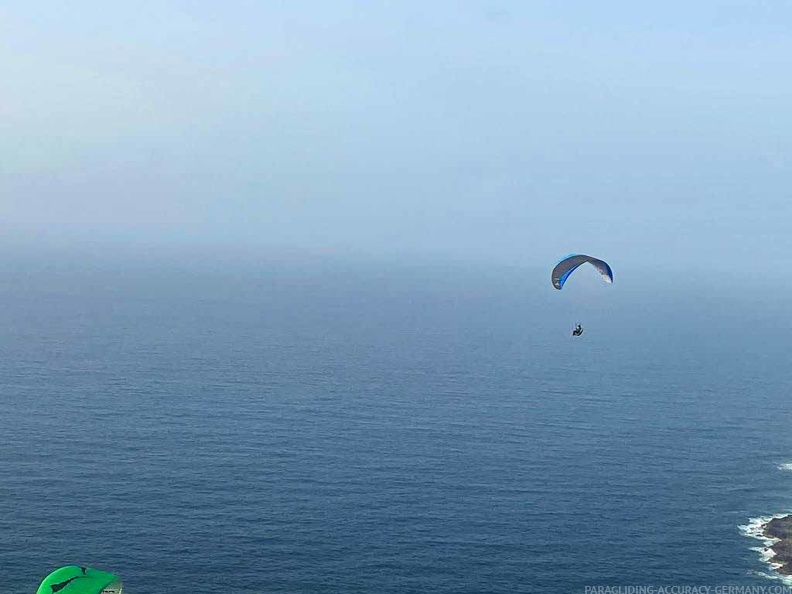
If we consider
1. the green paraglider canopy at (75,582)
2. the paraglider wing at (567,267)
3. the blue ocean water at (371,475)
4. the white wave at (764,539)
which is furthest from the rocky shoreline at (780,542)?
the green paraglider canopy at (75,582)

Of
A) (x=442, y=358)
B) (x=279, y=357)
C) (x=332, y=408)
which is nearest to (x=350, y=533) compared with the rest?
(x=332, y=408)

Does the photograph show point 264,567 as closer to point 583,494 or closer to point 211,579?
point 211,579

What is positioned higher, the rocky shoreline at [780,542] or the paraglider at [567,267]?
the paraglider at [567,267]

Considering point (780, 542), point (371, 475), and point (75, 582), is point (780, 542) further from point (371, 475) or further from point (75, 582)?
point (75, 582)

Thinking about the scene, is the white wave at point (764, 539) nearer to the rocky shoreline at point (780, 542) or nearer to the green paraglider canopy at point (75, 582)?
the rocky shoreline at point (780, 542)

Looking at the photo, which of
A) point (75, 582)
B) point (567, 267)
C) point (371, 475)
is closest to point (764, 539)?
point (567, 267)
